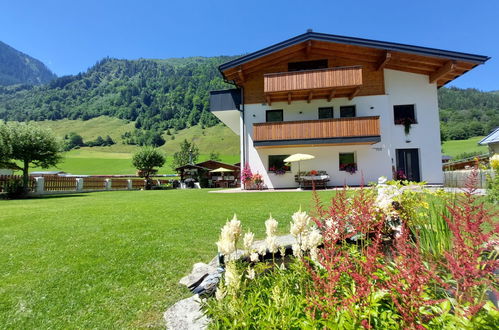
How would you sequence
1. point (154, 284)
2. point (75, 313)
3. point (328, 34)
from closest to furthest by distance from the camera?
point (75, 313) < point (154, 284) < point (328, 34)

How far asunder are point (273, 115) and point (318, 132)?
3926 mm

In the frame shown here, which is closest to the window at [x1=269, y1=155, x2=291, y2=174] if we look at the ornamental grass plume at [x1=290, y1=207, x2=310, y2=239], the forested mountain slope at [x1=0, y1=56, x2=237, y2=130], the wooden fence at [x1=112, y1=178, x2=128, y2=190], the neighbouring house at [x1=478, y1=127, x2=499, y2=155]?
the neighbouring house at [x1=478, y1=127, x2=499, y2=155]

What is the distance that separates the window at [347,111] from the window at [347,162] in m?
2.83

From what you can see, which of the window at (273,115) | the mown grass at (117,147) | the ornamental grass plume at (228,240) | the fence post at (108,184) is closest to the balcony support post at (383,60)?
the window at (273,115)

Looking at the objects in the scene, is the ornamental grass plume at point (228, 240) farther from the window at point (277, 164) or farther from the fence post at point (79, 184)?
the fence post at point (79, 184)

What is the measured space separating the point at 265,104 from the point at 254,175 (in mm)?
5517

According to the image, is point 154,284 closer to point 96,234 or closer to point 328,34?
point 96,234

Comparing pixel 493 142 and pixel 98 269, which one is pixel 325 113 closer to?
pixel 493 142

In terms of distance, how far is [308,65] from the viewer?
60.6ft

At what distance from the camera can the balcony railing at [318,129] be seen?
16.2 m

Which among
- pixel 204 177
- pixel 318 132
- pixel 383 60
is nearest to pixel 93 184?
pixel 204 177

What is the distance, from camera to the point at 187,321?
2279 millimetres

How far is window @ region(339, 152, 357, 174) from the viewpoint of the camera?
17.7m

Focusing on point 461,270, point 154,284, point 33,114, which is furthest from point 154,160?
point 33,114
